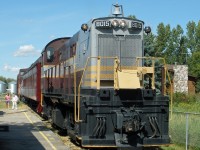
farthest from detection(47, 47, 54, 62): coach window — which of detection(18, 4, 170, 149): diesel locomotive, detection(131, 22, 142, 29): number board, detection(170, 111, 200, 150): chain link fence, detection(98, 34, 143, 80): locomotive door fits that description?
detection(131, 22, 142, 29): number board

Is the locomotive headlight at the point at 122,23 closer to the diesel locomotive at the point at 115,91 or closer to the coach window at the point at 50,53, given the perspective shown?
the diesel locomotive at the point at 115,91

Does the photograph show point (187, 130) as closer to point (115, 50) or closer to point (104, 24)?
point (115, 50)

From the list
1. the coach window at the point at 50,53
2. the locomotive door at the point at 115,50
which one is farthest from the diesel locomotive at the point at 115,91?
the coach window at the point at 50,53

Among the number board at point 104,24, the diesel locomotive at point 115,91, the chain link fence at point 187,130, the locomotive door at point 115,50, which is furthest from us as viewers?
the chain link fence at point 187,130

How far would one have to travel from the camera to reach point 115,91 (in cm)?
1072

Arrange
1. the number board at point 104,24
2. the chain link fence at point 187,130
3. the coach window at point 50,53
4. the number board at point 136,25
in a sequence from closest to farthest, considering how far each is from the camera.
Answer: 1. the number board at point 104,24
2. the number board at point 136,25
3. the chain link fence at point 187,130
4. the coach window at point 50,53

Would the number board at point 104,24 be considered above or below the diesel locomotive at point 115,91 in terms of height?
above

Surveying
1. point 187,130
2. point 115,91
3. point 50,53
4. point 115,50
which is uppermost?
point 50,53

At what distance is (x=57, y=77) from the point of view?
1711 cm

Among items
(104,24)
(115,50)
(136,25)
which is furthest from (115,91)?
(136,25)

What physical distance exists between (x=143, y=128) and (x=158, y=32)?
9474 centimetres

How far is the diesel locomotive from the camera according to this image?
34.3 feet

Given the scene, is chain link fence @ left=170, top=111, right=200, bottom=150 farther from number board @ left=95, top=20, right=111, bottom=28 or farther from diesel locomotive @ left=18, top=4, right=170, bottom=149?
number board @ left=95, top=20, right=111, bottom=28

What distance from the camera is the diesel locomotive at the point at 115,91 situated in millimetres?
10445
